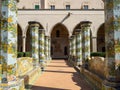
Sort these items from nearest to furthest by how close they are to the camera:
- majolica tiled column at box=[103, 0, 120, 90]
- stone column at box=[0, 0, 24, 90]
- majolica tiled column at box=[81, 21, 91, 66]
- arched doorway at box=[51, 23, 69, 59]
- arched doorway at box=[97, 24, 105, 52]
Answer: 1. majolica tiled column at box=[103, 0, 120, 90]
2. stone column at box=[0, 0, 24, 90]
3. majolica tiled column at box=[81, 21, 91, 66]
4. arched doorway at box=[97, 24, 105, 52]
5. arched doorway at box=[51, 23, 69, 59]

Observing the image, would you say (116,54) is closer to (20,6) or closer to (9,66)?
(9,66)

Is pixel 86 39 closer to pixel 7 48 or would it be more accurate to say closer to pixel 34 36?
pixel 34 36

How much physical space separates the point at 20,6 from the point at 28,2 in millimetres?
1614

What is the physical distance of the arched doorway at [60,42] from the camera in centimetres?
3753

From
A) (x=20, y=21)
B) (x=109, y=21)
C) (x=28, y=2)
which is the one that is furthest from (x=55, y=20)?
(x=109, y=21)

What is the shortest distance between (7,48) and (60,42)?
31341mm

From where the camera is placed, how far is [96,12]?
33.9 meters

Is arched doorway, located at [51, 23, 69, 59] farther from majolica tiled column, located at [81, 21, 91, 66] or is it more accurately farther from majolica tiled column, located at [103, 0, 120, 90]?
majolica tiled column, located at [103, 0, 120, 90]

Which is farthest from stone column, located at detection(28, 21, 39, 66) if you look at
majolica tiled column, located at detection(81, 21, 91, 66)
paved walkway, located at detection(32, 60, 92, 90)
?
majolica tiled column, located at detection(81, 21, 91, 66)

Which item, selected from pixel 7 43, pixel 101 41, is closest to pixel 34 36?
pixel 7 43

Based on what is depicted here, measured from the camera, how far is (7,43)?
6.33m

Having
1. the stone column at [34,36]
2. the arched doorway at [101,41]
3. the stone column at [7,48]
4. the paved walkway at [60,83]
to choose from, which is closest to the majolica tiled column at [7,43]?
the stone column at [7,48]

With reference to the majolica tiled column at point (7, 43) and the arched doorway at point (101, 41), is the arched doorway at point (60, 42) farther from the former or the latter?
the majolica tiled column at point (7, 43)

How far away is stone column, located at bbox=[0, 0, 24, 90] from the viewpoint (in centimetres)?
628
